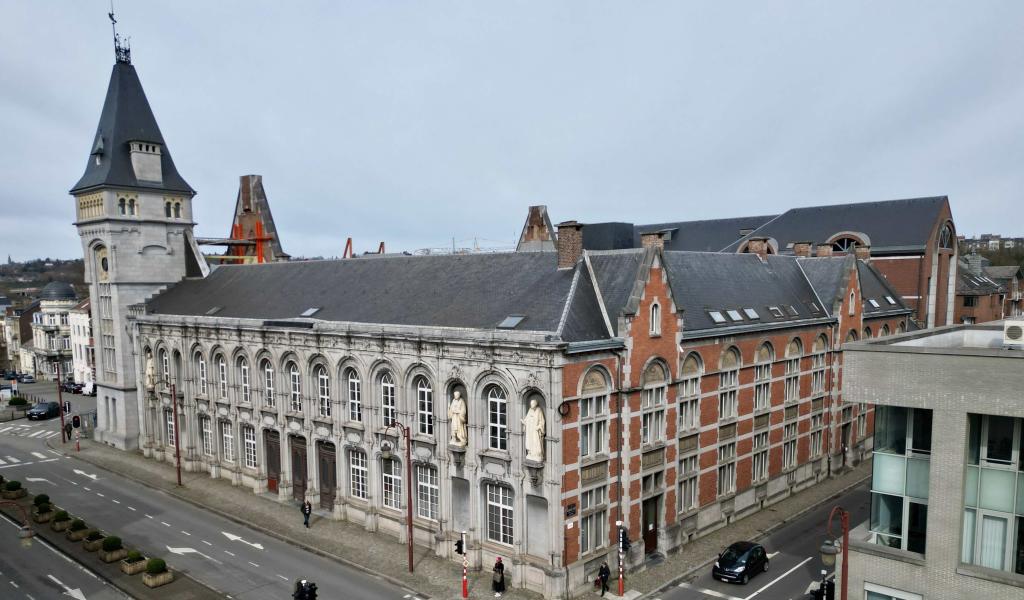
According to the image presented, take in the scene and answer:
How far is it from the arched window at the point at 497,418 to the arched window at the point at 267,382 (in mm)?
18131

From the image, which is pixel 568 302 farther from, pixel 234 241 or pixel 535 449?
pixel 234 241

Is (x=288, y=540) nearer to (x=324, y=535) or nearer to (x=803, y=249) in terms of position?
(x=324, y=535)

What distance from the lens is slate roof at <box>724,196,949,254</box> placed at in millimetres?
60781

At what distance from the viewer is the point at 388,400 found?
112ft

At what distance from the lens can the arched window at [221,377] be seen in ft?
146

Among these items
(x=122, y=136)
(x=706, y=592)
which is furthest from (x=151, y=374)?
(x=706, y=592)

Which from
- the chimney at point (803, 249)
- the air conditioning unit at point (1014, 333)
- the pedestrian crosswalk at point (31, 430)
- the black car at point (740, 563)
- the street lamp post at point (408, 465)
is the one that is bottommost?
the pedestrian crosswalk at point (31, 430)

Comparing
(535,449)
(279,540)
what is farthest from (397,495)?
(535,449)

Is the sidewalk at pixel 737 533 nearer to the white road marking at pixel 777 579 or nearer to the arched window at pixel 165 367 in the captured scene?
the white road marking at pixel 777 579

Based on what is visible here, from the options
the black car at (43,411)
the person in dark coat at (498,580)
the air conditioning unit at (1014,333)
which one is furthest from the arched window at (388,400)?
the black car at (43,411)

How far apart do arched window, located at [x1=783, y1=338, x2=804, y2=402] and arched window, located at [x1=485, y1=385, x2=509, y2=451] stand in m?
21.2

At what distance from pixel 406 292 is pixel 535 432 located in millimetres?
13711

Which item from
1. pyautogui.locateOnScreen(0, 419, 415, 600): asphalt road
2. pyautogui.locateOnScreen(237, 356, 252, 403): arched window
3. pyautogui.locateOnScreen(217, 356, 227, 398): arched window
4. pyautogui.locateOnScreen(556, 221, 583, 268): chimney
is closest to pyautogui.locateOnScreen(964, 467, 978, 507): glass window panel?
pyautogui.locateOnScreen(556, 221, 583, 268): chimney

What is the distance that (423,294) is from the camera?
36594 millimetres
